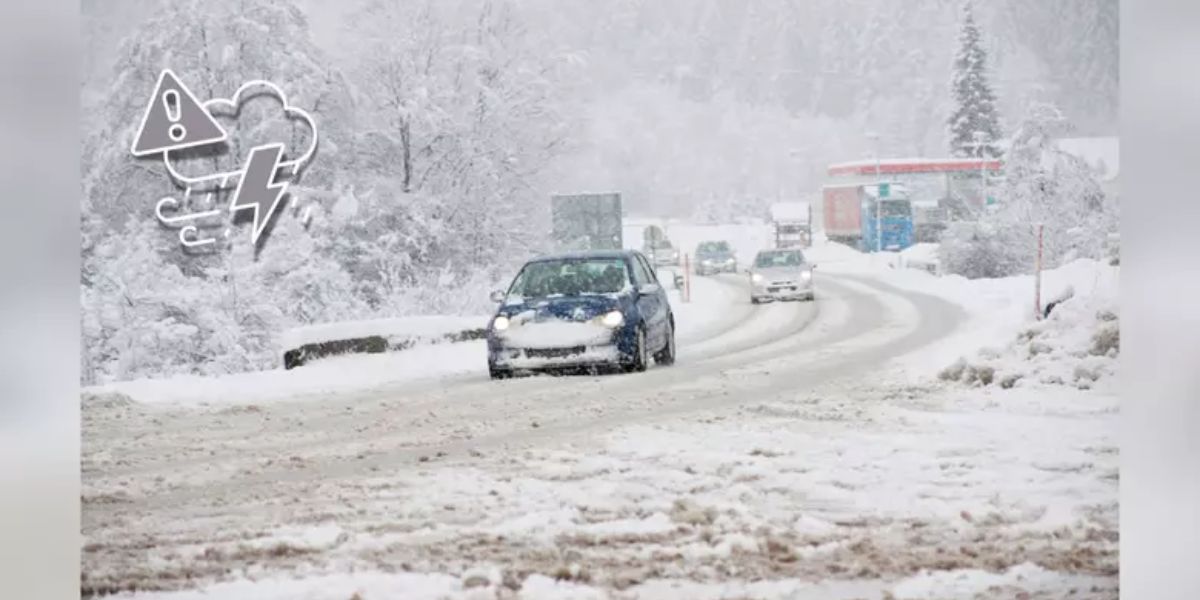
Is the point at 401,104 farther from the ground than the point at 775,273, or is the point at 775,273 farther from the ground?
the point at 401,104

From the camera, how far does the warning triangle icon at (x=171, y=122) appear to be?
17.9 ft

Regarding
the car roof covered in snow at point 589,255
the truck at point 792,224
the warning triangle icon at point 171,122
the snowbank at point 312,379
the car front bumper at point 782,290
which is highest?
the warning triangle icon at point 171,122

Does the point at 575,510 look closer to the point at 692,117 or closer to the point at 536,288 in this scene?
the point at 536,288

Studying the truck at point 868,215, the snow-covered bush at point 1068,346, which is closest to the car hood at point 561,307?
the truck at point 868,215

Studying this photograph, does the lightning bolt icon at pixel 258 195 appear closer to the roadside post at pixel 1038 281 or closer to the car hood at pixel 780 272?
the car hood at pixel 780 272

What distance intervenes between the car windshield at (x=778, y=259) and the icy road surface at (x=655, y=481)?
0.14 m

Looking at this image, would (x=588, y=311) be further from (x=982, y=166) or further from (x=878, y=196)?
(x=982, y=166)

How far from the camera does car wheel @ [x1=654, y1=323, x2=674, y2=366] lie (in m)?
5.46

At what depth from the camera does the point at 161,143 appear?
548 cm

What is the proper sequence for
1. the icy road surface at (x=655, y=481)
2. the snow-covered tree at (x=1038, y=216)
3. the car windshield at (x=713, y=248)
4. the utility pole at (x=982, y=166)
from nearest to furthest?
the icy road surface at (x=655, y=481) < the snow-covered tree at (x=1038, y=216) < the utility pole at (x=982, y=166) < the car windshield at (x=713, y=248)

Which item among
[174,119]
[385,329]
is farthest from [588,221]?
[174,119]

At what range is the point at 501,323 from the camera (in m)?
5.48
